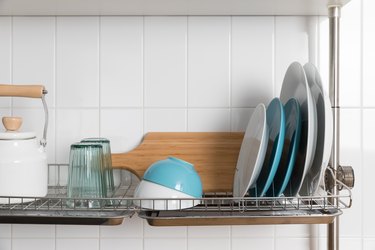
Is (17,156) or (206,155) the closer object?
(17,156)

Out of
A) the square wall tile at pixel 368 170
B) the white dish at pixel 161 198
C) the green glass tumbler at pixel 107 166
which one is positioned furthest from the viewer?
the square wall tile at pixel 368 170

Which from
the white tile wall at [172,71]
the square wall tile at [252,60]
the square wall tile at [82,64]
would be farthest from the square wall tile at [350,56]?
the square wall tile at [82,64]

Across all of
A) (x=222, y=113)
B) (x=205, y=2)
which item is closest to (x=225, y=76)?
(x=222, y=113)

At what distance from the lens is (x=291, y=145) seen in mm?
826

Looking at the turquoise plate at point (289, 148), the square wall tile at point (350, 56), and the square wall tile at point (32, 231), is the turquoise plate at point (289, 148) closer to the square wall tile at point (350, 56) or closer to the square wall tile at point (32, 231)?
the square wall tile at point (350, 56)

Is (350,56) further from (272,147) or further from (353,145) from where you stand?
(272,147)

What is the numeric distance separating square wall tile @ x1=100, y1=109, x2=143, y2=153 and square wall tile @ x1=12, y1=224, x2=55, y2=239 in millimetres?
223

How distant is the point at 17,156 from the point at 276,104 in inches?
18.3

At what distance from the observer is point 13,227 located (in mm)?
1022

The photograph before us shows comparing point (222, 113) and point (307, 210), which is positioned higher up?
point (222, 113)

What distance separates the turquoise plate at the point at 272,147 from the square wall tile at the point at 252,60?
96 mm

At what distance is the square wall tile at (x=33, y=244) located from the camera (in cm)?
102

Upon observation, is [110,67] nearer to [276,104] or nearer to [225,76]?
[225,76]

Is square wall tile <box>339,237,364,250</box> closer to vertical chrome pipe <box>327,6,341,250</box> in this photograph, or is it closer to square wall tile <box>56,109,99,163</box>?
vertical chrome pipe <box>327,6,341,250</box>
